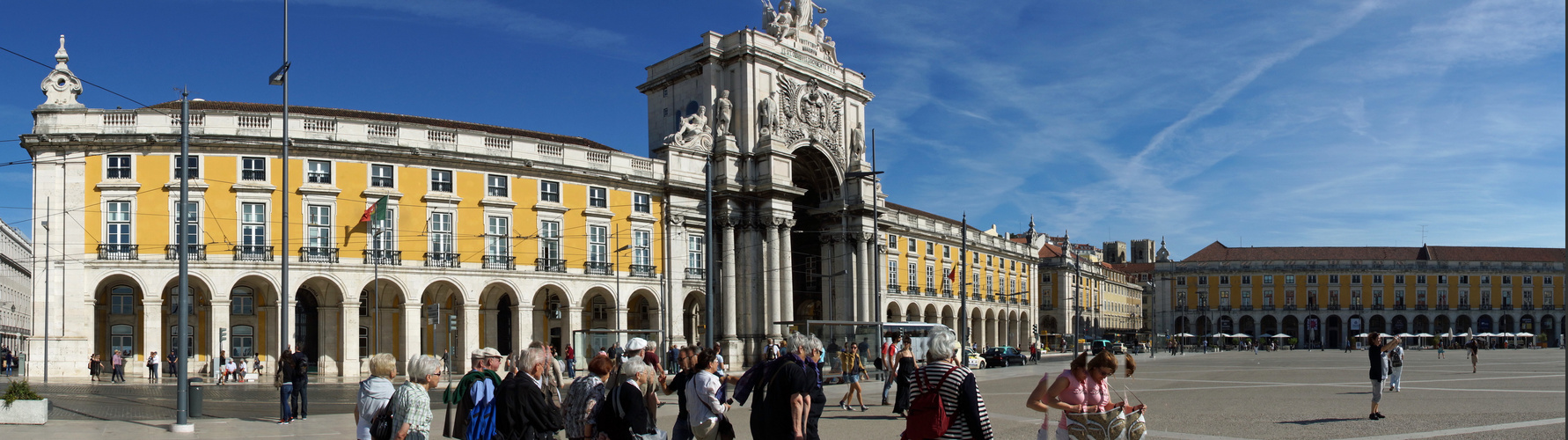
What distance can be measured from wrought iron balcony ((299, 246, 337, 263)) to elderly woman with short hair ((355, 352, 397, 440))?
3178 cm

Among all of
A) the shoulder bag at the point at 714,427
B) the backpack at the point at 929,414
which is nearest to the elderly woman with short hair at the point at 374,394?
the shoulder bag at the point at 714,427

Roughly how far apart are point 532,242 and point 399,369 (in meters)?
6.88

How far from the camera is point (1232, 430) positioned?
15961 mm

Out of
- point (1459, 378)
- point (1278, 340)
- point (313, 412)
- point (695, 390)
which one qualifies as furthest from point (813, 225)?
point (1278, 340)

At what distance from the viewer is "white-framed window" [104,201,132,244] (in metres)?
36.3

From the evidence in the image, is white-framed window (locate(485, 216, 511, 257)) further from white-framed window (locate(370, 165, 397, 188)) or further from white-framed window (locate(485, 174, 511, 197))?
white-framed window (locate(370, 165, 397, 188))

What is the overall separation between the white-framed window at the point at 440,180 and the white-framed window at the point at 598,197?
236 inches

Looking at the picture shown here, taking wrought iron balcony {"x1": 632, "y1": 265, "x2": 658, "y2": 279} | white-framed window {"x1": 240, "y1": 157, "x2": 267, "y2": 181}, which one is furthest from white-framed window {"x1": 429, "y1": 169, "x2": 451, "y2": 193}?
wrought iron balcony {"x1": 632, "y1": 265, "x2": 658, "y2": 279}

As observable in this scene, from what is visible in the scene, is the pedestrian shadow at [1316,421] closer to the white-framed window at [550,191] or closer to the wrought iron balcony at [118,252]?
the white-framed window at [550,191]

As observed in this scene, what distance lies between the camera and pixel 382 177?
40.2 m

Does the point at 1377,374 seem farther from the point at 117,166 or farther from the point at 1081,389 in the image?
the point at 117,166

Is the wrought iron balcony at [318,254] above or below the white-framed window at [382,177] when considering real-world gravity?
below

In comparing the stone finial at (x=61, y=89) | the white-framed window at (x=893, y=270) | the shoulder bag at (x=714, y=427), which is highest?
the stone finial at (x=61, y=89)

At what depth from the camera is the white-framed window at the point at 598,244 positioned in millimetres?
45969
